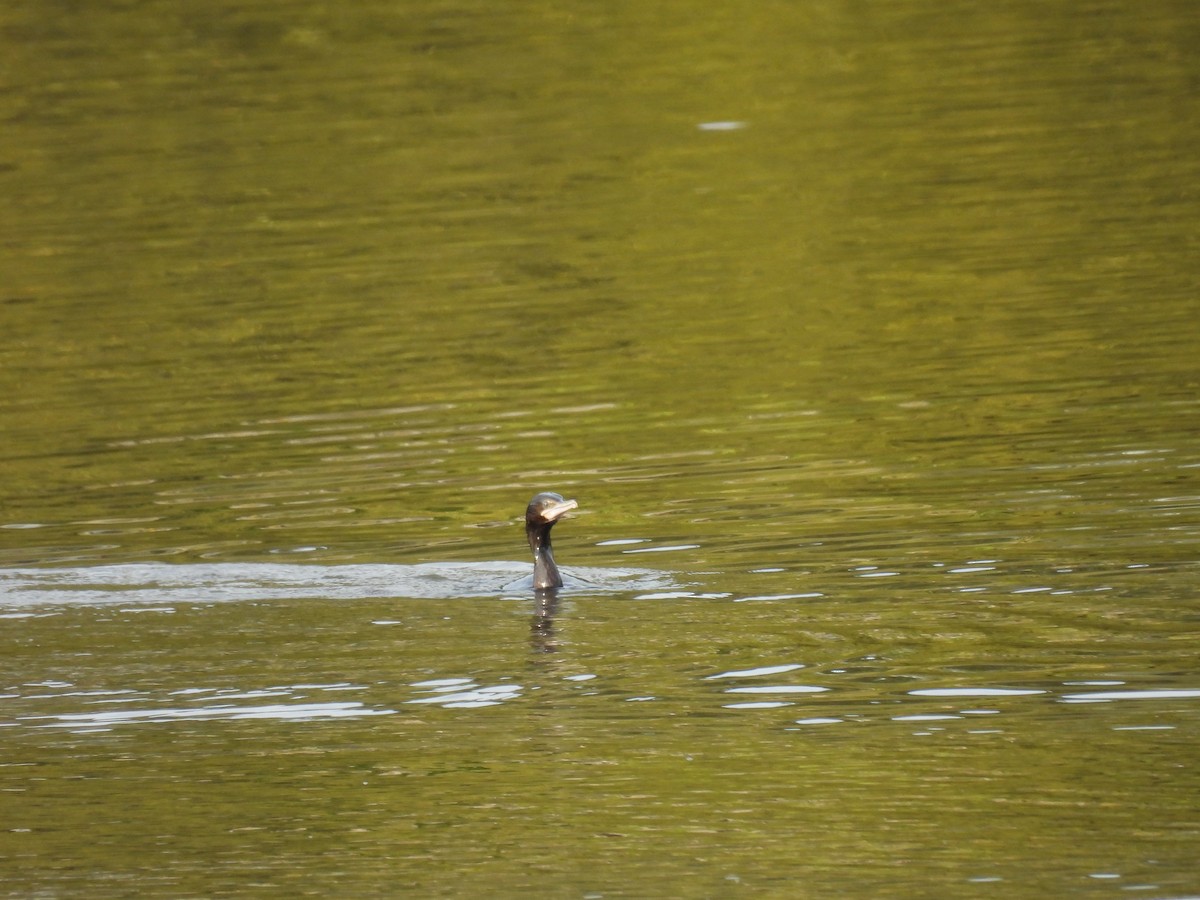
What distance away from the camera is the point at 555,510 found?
15.2m

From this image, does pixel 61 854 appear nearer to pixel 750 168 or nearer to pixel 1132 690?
pixel 1132 690

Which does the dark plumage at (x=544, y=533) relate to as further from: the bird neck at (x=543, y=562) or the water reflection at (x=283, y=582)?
the water reflection at (x=283, y=582)

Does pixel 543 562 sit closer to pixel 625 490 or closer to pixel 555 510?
pixel 555 510

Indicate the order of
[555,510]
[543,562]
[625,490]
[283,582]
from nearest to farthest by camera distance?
[543,562], [555,510], [283,582], [625,490]

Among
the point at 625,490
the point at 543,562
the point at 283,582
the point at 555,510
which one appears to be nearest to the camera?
the point at 543,562

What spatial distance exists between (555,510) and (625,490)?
2696 millimetres

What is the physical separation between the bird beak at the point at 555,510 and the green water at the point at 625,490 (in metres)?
0.56

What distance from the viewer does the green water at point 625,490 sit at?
10.6 meters

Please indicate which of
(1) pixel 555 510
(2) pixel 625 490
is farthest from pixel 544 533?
(2) pixel 625 490

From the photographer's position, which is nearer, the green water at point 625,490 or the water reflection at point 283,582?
the green water at point 625,490

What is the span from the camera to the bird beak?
15156 millimetres

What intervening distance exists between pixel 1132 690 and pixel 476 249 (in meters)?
19.1

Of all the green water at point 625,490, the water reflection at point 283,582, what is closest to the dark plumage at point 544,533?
the water reflection at point 283,582

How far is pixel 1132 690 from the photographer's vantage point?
11727 millimetres
